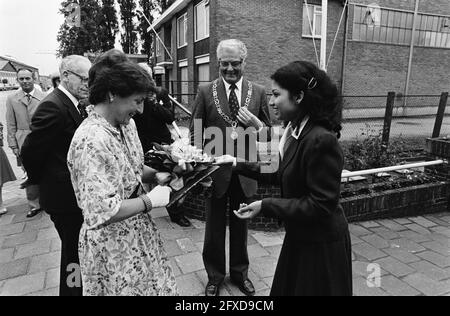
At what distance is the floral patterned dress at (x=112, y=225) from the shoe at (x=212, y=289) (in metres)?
0.99

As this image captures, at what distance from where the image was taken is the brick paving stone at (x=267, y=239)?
3.93m

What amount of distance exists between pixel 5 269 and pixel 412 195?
5.27m

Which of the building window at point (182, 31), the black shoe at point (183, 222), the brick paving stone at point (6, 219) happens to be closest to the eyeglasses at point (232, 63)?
the black shoe at point (183, 222)

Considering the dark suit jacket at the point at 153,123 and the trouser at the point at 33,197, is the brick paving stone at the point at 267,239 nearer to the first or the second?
the dark suit jacket at the point at 153,123

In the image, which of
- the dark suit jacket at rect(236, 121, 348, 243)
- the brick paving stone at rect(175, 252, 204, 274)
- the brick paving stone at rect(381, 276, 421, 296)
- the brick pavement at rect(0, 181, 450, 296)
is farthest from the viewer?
the brick paving stone at rect(175, 252, 204, 274)

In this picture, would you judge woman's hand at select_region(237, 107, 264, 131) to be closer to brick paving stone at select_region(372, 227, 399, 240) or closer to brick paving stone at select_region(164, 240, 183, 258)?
brick paving stone at select_region(164, 240, 183, 258)

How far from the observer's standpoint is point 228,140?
114 inches

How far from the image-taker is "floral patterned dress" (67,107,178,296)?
1.52m

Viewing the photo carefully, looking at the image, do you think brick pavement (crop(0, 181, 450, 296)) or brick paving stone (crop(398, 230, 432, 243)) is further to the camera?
brick paving stone (crop(398, 230, 432, 243))

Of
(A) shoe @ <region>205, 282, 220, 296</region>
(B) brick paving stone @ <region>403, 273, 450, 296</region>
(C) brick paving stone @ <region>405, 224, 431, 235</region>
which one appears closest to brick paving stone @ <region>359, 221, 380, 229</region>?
(C) brick paving stone @ <region>405, 224, 431, 235</region>

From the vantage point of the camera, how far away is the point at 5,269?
3.43 meters

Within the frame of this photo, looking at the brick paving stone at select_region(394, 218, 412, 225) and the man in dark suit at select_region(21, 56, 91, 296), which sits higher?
the man in dark suit at select_region(21, 56, 91, 296)

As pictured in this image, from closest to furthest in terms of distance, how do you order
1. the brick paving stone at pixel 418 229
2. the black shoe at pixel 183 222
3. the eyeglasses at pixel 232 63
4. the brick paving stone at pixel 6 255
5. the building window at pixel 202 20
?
the eyeglasses at pixel 232 63 → the brick paving stone at pixel 6 255 → the brick paving stone at pixel 418 229 → the black shoe at pixel 183 222 → the building window at pixel 202 20
